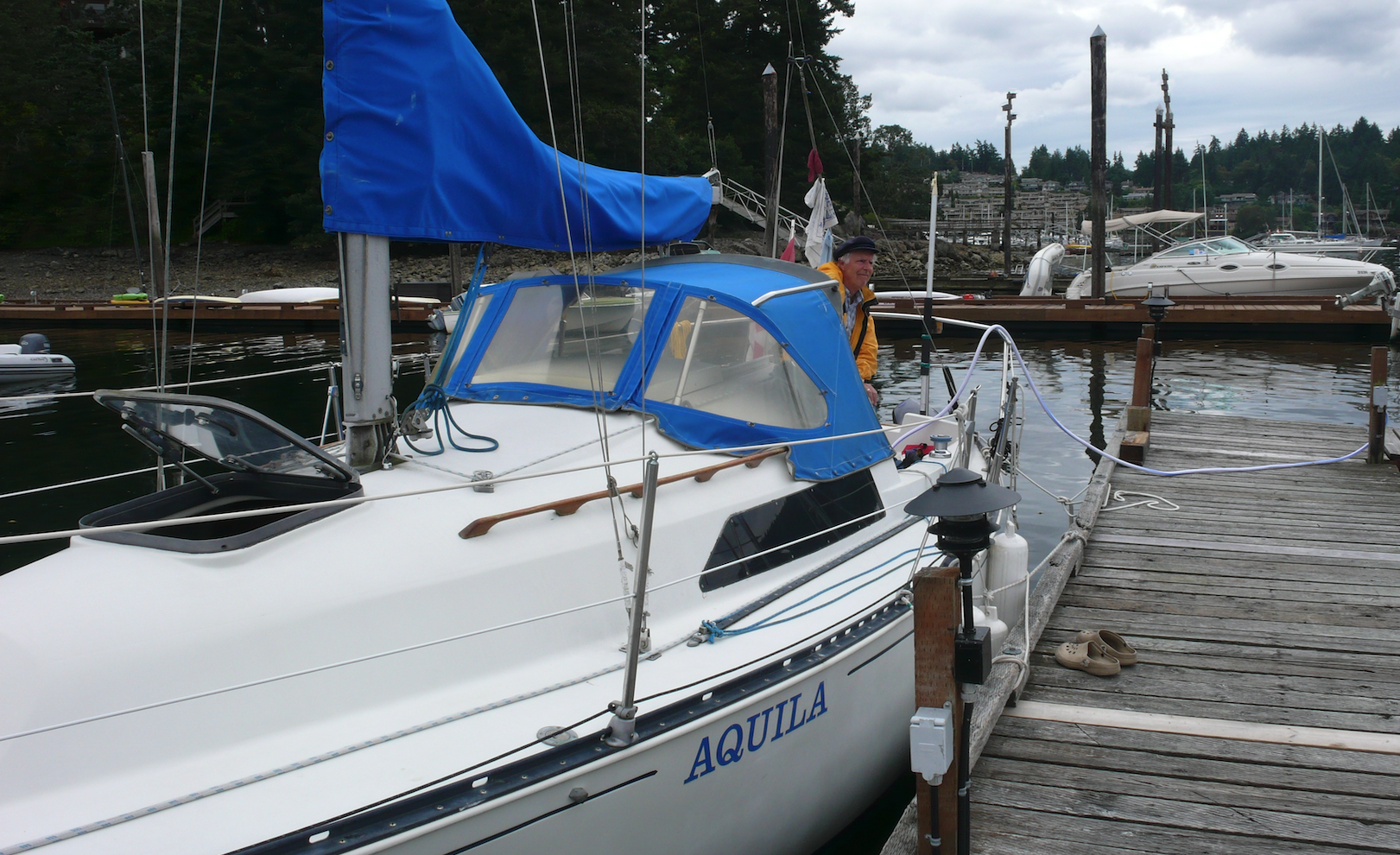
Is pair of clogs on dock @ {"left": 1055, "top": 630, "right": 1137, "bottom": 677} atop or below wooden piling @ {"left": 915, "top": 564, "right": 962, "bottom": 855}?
below

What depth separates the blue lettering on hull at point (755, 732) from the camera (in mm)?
2758

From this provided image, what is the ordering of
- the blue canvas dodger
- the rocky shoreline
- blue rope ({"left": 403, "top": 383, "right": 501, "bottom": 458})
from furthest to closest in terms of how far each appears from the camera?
the rocky shoreline
the blue canvas dodger
blue rope ({"left": 403, "top": 383, "right": 501, "bottom": 458})

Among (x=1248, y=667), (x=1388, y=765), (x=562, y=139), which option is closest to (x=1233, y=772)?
(x=1388, y=765)

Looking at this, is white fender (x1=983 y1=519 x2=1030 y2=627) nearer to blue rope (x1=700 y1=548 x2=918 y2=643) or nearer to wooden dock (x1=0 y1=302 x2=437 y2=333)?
blue rope (x1=700 y1=548 x2=918 y2=643)

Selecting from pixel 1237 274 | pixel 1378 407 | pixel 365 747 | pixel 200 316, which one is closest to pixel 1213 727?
pixel 365 747

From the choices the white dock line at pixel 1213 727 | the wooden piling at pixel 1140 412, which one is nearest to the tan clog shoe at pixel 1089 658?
the white dock line at pixel 1213 727

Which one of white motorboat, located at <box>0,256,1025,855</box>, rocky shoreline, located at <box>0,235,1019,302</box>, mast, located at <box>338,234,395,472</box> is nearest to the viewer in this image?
white motorboat, located at <box>0,256,1025,855</box>

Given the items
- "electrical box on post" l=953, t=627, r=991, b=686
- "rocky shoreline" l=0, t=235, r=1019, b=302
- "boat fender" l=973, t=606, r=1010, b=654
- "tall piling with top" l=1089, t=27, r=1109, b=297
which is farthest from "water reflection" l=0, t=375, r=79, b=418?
"tall piling with top" l=1089, t=27, r=1109, b=297

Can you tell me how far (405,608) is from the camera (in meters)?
2.71

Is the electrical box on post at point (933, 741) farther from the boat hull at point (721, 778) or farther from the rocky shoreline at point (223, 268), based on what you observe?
the rocky shoreline at point (223, 268)

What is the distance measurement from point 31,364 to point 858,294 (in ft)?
46.0

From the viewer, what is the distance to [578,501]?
3166mm

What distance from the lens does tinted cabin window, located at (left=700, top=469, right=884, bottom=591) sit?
140 inches

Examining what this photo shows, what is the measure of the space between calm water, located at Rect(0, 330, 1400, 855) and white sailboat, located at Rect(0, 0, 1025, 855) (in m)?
1.33
